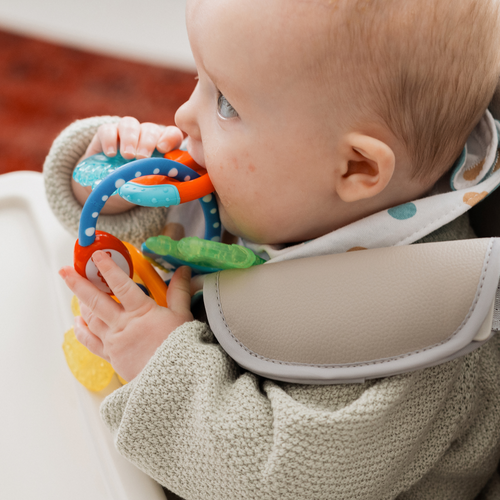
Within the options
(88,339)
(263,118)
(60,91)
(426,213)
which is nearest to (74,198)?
(88,339)

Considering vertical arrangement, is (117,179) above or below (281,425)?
above

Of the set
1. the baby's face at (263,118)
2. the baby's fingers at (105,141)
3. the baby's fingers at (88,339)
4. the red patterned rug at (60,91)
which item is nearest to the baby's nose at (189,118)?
the baby's face at (263,118)

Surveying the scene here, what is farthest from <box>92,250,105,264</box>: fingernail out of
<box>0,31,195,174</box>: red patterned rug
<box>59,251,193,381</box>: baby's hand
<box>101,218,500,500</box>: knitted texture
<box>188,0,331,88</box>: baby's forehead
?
<box>0,31,195,174</box>: red patterned rug

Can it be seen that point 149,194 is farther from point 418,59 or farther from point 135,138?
point 418,59

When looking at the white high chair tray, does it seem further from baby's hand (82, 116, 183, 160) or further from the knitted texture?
baby's hand (82, 116, 183, 160)

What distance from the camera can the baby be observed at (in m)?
0.50

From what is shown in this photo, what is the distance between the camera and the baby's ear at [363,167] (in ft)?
1.72

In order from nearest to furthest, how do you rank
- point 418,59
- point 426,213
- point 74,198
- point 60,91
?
1. point 418,59
2. point 426,213
3. point 74,198
4. point 60,91

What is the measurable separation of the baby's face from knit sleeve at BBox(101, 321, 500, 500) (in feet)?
0.51

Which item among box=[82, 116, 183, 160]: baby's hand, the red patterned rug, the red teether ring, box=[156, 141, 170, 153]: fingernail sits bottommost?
the red teether ring

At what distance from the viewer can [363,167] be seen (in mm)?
568

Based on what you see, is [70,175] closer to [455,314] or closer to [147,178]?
[147,178]

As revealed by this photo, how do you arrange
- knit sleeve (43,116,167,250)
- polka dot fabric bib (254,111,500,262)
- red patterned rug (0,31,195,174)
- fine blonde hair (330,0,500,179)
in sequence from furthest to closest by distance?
red patterned rug (0,31,195,174), knit sleeve (43,116,167,250), polka dot fabric bib (254,111,500,262), fine blonde hair (330,0,500,179)

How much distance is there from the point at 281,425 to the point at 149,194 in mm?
257
